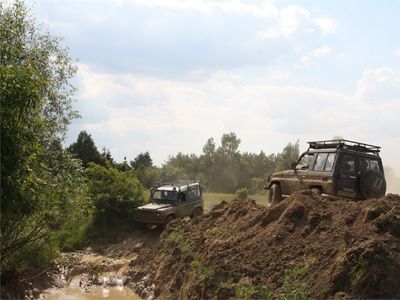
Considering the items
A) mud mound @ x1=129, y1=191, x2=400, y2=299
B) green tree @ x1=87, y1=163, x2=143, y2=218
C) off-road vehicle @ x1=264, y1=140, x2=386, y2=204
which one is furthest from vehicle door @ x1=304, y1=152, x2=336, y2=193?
green tree @ x1=87, y1=163, x2=143, y2=218

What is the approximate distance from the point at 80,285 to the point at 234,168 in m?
56.5

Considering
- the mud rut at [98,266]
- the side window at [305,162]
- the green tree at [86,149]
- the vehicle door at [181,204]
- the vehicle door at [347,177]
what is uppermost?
the green tree at [86,149]

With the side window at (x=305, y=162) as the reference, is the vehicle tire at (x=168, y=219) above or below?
below

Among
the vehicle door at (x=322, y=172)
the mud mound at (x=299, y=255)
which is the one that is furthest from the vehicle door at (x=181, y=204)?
the vehicle door at (x=322, y=172)

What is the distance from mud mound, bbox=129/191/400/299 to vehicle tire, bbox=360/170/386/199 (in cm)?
137

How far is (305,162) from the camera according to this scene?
53.1 ft

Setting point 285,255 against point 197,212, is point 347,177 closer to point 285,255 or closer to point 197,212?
point 285,255

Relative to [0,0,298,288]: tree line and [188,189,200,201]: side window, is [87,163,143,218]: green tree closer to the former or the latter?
[0,0,298,288]: tree line

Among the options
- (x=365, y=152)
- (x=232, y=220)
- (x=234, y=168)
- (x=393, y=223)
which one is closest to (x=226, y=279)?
(x=393, y=223)

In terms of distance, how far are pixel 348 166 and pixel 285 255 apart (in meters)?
4.71

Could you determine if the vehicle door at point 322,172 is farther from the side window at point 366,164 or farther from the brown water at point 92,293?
the brown water at point 92,293

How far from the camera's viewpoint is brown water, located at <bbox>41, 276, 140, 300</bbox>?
17.5 metres

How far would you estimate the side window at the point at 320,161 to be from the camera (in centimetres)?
1525

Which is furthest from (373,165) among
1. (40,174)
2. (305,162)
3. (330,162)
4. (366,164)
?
(40,174)
